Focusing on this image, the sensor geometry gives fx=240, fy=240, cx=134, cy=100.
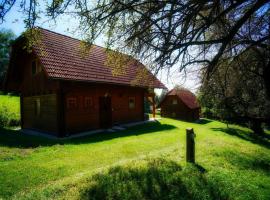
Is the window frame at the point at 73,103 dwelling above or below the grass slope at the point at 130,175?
above

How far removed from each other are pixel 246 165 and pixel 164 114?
29.5m

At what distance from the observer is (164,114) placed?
3700cm

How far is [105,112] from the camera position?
639 inches

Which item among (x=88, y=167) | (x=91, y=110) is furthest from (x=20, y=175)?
(x=91, y=110)

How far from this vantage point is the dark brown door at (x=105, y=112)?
15.9 metres

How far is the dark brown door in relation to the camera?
15945 millimetres

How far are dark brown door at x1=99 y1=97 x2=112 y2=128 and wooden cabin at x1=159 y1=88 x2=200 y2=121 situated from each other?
18.1 metres

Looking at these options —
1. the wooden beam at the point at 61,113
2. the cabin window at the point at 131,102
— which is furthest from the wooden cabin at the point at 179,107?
the wooden beam at the point at 61,113

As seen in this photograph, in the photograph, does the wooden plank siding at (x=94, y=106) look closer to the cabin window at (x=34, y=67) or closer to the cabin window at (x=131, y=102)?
the cabin window at (x=131, y=102)

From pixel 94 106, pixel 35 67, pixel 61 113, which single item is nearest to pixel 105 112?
pixel 94 106

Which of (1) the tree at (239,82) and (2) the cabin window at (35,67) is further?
(2) the cabin window at (35,67)

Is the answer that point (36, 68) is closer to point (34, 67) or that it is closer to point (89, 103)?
point (34, 67)

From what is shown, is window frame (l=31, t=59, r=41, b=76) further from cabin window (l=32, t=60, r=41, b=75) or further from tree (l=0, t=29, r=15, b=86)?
tree (l=0, t=29, r=15, b=86)

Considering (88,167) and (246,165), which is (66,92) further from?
(246,165)
